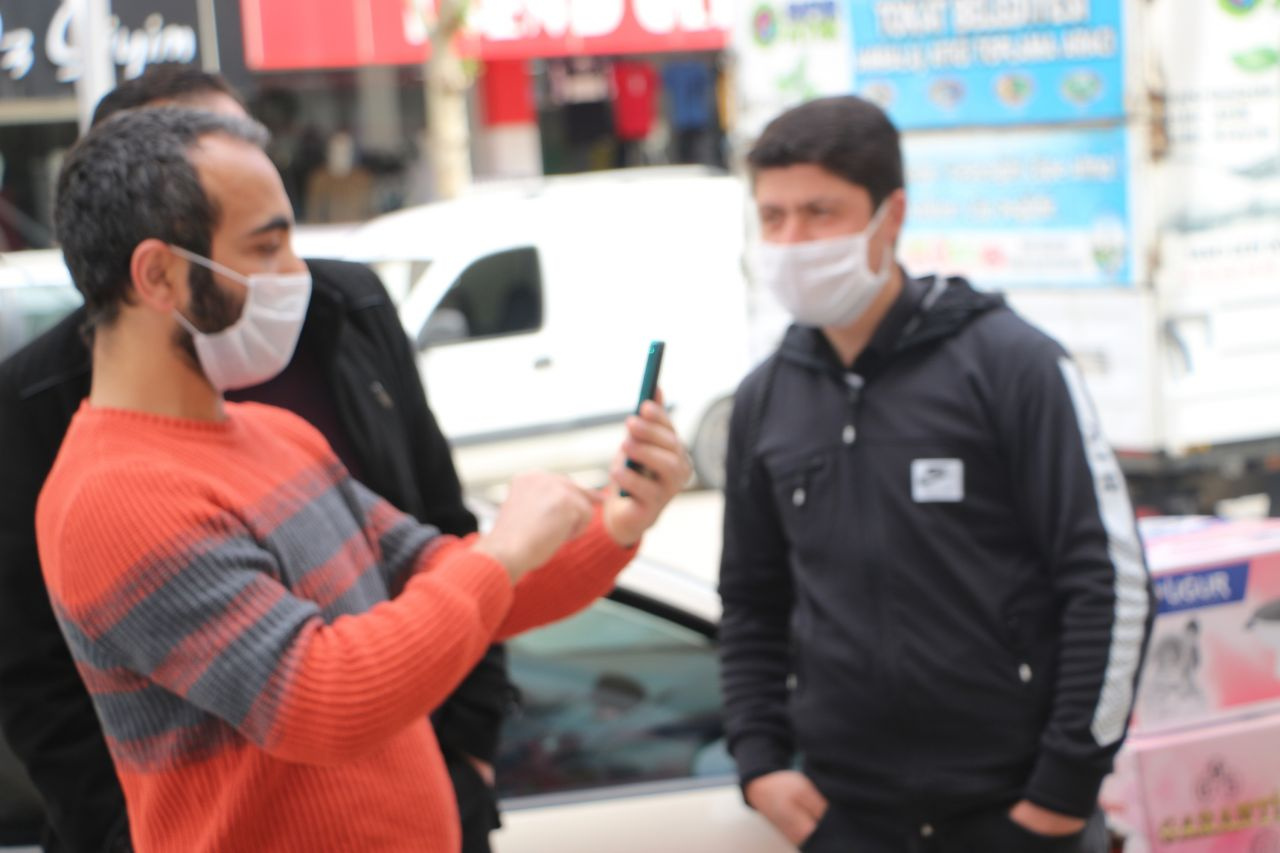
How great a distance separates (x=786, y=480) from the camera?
9.41 ft

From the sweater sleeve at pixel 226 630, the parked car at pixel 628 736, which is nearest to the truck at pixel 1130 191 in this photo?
the parked car at pixel 628 736

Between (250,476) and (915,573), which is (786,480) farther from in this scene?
(250,476)

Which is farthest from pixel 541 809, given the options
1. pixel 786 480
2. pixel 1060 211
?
pixel 1060 211

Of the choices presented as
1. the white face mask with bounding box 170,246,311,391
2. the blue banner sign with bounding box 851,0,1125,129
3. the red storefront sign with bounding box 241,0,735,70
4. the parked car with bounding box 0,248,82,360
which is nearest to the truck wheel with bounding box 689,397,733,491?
the blue banner sign with bounding box 851,0,1125,129

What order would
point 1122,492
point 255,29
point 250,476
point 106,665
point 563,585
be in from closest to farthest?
1. point 106,665
2. point 250,476
3. point 563,585
4. point 1122,492
5. point 255,29

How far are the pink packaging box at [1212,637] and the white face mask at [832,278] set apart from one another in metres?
0.78

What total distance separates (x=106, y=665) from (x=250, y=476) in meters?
0.27

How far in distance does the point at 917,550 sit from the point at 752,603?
396 mm

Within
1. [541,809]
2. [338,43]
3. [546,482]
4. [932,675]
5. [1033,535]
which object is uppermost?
[338,43]

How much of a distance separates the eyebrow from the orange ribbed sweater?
9.2 inches

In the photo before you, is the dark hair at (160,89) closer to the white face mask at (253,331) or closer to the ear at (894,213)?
the white face mask at (253,331)

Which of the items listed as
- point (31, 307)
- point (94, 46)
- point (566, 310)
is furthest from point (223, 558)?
point (566, 310)

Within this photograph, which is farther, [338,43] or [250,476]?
[338,43]

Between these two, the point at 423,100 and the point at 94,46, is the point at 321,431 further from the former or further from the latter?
the point at 423,100
